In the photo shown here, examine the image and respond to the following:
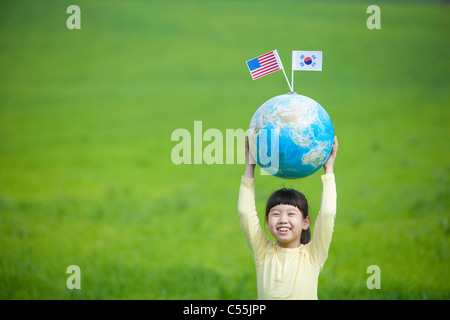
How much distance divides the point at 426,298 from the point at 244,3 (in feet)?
88.6

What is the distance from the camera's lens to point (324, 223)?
4.00 meters

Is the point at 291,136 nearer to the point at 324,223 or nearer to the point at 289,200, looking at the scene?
the point at 289,200

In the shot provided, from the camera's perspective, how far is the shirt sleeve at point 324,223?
399 centimetres

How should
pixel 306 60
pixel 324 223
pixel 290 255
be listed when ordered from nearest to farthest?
1. pixel 324 223
2. pixel 290 255
3. pixel 306 60

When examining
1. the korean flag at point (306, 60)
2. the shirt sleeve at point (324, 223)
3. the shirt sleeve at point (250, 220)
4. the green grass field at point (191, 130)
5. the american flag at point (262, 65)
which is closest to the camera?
the shirt sleeve at point (324, 223)

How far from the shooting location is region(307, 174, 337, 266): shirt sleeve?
3990mm

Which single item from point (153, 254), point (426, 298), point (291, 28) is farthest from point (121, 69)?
point (426, 298)

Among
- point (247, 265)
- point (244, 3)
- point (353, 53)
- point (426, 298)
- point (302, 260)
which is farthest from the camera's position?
point (244, 3)

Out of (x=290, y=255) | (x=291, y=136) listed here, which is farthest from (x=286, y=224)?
(x=291, y=136)

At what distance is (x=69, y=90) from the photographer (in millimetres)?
21859

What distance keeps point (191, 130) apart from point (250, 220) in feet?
39.5

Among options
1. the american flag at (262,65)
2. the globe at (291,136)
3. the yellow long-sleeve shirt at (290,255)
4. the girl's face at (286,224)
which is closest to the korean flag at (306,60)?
the american flag at (262,65)

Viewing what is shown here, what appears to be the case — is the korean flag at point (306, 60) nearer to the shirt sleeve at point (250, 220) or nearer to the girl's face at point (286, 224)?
Answer: the shirt sleeve at point (250, 220)
